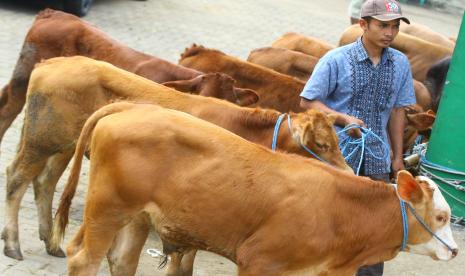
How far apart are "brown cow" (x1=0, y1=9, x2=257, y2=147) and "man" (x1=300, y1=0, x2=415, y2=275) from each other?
1592mm

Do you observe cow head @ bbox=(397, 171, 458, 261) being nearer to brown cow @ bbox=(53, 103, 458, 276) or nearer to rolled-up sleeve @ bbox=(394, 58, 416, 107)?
brown cow @ bbox=(53, 103, 458, 276)

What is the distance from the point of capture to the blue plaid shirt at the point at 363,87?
6.95 meters

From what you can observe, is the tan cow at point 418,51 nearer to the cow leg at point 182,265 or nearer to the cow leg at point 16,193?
the cow leg at point 182,265

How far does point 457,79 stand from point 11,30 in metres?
8.25

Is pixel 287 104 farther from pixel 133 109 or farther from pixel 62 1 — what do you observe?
pixel 62 1

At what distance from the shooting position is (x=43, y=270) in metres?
7.02

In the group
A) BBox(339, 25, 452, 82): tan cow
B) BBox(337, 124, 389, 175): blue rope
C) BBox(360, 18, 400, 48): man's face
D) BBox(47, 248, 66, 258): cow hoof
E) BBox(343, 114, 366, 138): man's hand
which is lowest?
BBox(47, 248, 66, 258): cow hoof

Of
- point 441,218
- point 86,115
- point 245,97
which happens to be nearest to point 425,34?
point 245,97

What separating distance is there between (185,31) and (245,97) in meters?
9.45

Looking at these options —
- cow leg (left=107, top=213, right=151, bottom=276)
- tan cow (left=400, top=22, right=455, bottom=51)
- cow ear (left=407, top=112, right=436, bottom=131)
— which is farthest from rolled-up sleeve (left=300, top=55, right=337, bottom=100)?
tan cow (left=400, top=22, right=455, bottom=51)

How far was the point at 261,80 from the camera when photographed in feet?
31.2

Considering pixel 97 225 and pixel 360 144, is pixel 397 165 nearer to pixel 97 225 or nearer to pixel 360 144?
pixel 360 144

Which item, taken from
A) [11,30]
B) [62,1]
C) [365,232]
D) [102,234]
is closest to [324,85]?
[365,232]

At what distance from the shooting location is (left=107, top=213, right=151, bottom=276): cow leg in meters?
6.41
